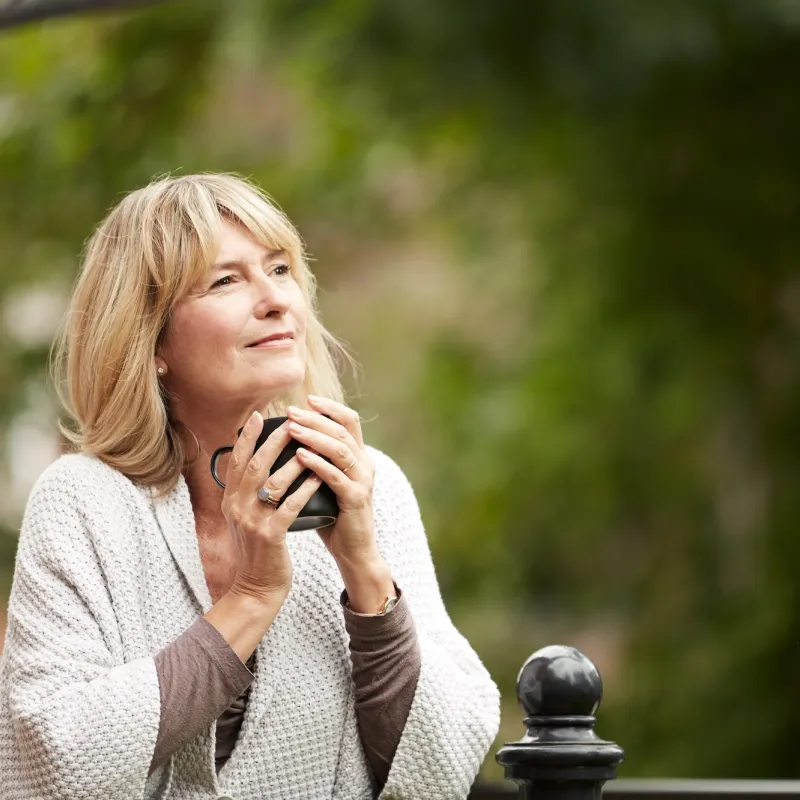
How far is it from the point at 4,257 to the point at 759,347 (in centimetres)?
375

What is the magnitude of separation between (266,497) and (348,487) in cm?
14

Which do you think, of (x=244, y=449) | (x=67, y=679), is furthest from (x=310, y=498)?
(x=67, y=679)

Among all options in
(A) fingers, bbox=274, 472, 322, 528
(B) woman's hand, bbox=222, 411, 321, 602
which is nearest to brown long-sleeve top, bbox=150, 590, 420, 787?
(B) woman's hand, bbox=222, 411, 321, 602

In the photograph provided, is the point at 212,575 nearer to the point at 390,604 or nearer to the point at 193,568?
the point at 193,568

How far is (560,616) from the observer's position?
9.38 metres

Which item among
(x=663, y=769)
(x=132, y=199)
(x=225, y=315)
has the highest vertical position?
(x=132, y=199)

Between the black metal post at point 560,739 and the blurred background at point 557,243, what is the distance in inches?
143

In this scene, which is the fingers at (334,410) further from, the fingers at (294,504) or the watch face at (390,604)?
the watch face at (390,604)

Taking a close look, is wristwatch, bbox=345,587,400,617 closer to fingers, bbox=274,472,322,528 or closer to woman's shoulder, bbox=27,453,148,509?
fingers, bbox=274,472,322,528

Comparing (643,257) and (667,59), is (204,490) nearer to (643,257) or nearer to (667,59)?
A: (667,59)

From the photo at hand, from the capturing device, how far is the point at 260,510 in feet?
7.23

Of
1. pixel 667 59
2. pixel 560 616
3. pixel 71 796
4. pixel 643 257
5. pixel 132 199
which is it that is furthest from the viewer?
pixel 560 616

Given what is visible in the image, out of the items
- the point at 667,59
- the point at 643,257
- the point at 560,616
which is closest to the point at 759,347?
the point at 643,257

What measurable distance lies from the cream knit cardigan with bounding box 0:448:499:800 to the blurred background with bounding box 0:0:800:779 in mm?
3387
